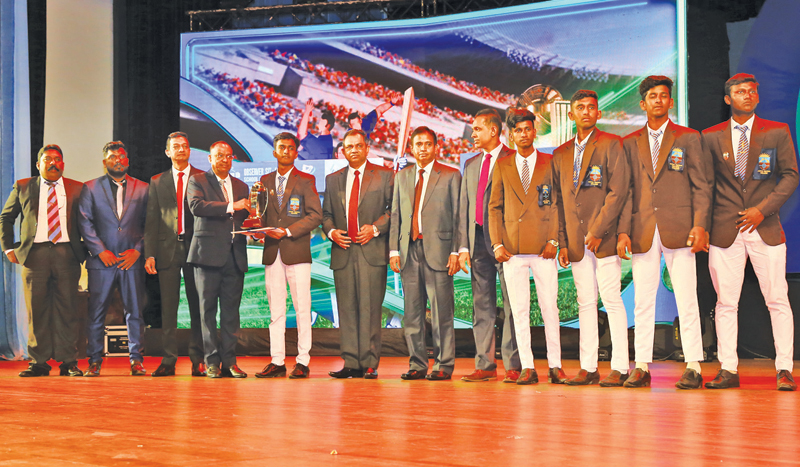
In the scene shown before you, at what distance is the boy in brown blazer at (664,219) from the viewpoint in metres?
3.72

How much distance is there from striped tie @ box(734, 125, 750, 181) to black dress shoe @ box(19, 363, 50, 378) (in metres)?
4.38

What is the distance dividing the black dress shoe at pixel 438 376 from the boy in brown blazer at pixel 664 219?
1085 mm

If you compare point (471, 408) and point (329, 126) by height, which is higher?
point (329, 126)

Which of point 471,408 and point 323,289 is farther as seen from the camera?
point 323,289

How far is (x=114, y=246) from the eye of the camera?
4.93 meters

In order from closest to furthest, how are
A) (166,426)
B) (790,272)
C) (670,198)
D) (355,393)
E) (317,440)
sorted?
(317,440)
(166,426)
(355,393)
(670,198)
(790,272)

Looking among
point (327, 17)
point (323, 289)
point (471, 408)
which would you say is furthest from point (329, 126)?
point (471, 408)

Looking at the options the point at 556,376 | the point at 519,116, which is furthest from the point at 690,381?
the point at 519,116

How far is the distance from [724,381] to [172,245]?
131 inches

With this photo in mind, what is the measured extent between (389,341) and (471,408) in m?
4.29

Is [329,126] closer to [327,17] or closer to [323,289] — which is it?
[327,17]

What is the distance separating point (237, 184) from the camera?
4875mm

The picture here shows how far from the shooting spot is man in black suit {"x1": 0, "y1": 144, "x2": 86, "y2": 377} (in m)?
4.96

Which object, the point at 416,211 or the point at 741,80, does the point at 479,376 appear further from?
the point at 741,80
